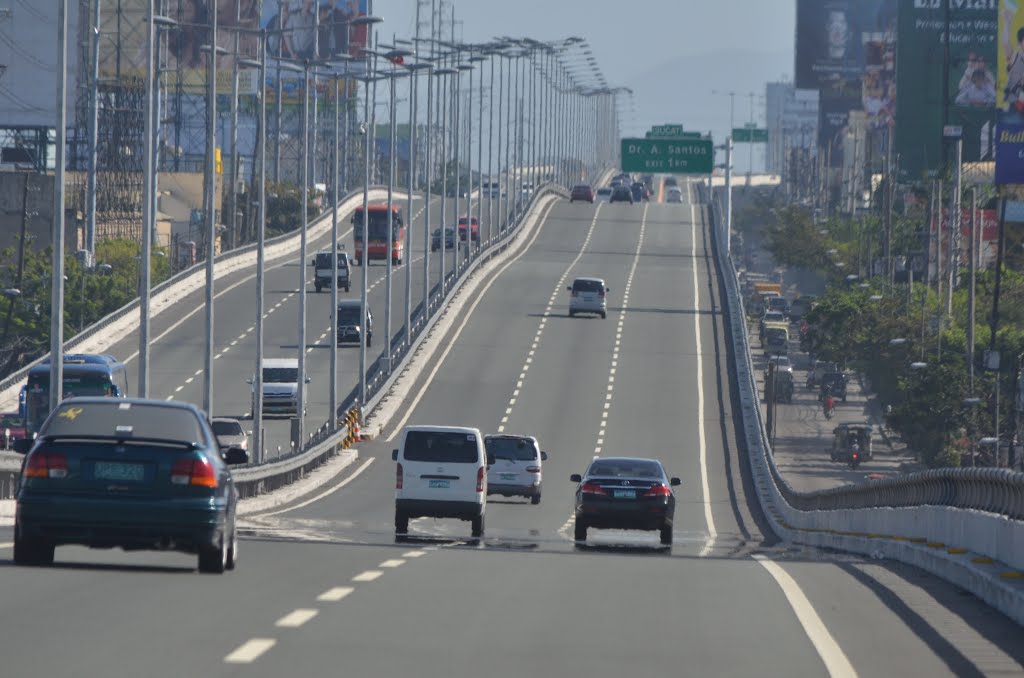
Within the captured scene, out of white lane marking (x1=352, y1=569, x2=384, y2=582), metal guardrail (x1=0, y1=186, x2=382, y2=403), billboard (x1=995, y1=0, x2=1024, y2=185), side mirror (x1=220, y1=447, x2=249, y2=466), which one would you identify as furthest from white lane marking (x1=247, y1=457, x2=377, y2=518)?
billboard (x1=995, y1=0, x2=1024, y2=185)

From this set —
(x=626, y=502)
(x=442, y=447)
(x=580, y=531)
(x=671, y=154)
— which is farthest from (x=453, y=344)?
(x=626, y=502)

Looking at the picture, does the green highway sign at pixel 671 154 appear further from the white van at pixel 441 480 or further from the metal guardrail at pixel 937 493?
the white van at pixel 441 480

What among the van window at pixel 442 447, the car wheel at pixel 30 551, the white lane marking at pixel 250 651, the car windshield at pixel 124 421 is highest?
the car windshield at pixel 124 421

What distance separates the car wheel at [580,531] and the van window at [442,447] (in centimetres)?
199

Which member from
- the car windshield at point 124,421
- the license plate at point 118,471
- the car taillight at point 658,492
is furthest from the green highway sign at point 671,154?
the license plate at point 118,471

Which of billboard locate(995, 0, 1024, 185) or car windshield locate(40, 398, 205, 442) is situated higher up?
billboard locate(995, 0, 1024, 185)

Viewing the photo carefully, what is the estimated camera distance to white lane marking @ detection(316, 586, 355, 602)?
16.2 m

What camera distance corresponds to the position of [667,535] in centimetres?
3619

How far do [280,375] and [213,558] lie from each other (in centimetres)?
5837

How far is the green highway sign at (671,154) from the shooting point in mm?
128125

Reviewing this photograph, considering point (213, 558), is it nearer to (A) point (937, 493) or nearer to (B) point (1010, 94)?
Answer: (A) point (937, 493)

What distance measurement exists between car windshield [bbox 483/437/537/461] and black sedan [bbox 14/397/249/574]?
35.9 meters

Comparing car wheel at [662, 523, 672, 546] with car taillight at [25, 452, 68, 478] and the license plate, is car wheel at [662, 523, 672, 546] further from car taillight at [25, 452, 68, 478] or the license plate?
car taillight at [25, 452, 68, 478]

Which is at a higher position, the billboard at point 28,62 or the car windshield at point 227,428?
the billboard at point 28,62
